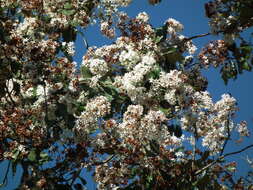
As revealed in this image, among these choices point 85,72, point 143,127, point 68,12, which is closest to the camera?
point 143,127

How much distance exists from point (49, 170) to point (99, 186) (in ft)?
3.06

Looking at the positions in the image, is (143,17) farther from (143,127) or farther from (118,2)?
(143,127)

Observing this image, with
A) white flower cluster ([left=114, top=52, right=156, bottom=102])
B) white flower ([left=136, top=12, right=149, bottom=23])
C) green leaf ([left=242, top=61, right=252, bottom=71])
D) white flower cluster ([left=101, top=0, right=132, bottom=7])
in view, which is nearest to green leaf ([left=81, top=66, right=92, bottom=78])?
white flower cluster ([left=114, top=52, right=156, bottom=102])

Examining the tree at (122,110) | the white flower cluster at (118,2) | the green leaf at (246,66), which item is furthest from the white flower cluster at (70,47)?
the green leaf at (246,66)

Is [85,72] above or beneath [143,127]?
above

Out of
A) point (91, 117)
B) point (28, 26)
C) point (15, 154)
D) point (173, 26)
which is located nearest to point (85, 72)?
point (28, 26)

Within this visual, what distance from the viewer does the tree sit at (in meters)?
5.21

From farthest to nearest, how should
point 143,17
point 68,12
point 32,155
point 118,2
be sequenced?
1. point 118,2
2. point 143,17
3. point 68,12
4. point 32,155

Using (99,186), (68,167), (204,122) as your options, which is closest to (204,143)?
(204,122)

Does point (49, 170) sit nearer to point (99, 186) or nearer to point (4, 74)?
point (99, 186)

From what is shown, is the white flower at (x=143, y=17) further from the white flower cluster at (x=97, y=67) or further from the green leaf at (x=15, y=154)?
the green leaf at (x=15, y=154)

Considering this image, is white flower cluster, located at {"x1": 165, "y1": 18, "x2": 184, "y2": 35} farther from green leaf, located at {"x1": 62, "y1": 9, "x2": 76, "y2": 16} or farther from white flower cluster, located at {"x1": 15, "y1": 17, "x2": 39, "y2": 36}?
white flower cluster, located at {"x1": 15, "y1": 17, "x2": 39, "y2": 36}

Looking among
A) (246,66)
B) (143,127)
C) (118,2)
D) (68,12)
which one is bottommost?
(143,127)

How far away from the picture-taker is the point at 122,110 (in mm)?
6898
